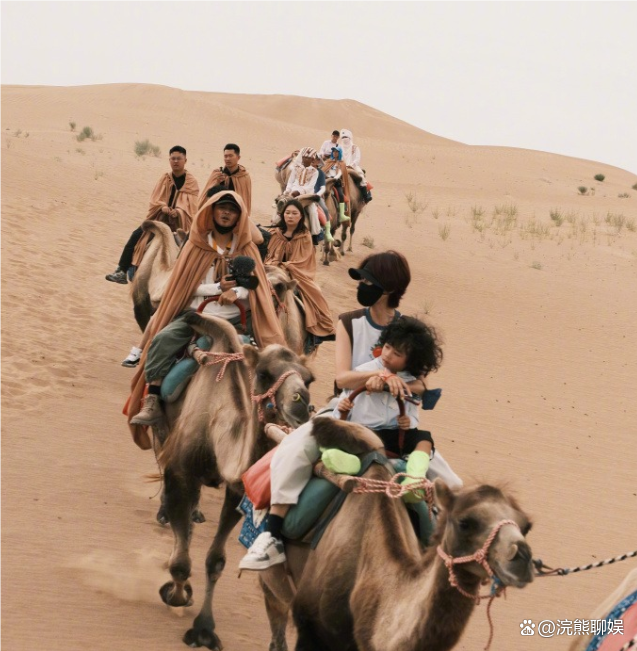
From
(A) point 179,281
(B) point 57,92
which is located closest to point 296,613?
(A) point 179,281

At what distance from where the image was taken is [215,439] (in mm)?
6531

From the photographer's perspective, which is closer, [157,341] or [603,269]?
[157,341]

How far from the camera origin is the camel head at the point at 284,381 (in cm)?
564

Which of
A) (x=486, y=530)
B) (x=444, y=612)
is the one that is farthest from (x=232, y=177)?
(x=486, y=530)

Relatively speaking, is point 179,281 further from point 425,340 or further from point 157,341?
point 425,340

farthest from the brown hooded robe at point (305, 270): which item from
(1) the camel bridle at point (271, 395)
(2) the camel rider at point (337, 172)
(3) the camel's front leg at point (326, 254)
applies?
(2) the camel rider at point (337, 172)

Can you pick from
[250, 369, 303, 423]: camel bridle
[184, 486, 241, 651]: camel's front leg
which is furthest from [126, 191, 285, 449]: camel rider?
[250, 369, 303, 423]: camel bridle

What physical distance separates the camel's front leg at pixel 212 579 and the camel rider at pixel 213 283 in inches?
Result: 52.7

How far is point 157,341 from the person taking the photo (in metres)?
7.54

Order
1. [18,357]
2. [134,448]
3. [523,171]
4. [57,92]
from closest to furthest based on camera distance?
[134,448], [18,357], [523,171], [57,92]

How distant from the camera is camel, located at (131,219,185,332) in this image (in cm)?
1060

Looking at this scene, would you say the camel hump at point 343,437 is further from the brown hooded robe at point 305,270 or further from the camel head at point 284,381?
the brown hooded robe at point 305,270

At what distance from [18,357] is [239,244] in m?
5.50

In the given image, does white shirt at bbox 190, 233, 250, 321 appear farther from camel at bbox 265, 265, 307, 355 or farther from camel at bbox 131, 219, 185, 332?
camel at bbox 131, 219, 185, 332
